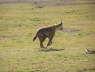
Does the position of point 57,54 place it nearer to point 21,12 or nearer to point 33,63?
point 33,63

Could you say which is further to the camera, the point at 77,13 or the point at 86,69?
the point at 77,13

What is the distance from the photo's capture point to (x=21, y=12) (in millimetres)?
48406

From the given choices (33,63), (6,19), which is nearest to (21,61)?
(33,63)

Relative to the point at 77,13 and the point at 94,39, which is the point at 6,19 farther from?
the point at 94,39

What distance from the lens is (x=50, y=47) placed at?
24.7 m

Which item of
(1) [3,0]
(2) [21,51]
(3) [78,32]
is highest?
(2) [21,51]

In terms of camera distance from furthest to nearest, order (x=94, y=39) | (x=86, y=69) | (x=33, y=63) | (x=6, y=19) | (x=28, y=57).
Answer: (x=6, y=19)
(x=94, y=39)
(x=28, y=57)
(x=33, y=63)
(x=86, y=69)

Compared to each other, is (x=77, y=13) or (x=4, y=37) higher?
(x=4, y=37)

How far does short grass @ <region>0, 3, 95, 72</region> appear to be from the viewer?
1875cm

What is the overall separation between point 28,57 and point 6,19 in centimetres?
2198

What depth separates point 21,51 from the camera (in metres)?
22.7

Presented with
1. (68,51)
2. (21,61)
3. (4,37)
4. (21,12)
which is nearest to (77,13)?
(21,12)

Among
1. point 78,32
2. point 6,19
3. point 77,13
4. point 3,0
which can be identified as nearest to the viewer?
point 78,32

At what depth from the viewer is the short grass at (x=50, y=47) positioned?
18.8 m
